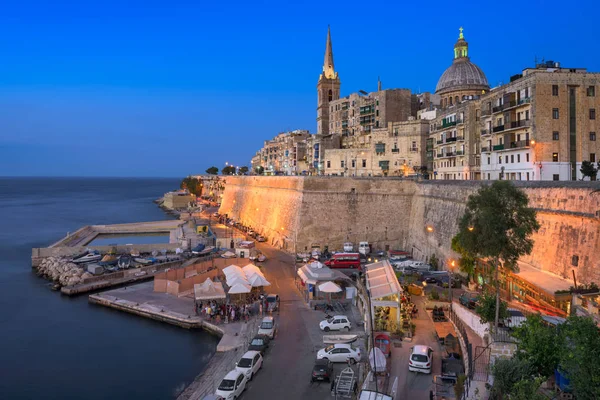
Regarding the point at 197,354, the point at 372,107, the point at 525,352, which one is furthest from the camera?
the point at 372,107

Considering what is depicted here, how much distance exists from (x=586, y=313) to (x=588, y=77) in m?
18.2

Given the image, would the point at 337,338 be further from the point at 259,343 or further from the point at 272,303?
the point at 272,303

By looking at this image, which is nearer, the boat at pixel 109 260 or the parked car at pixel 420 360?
the parked car at pixel 420 360

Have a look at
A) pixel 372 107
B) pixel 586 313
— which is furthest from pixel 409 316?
pixel 372 107

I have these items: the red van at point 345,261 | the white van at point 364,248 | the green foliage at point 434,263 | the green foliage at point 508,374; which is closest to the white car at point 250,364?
the green foliage at point 508,374

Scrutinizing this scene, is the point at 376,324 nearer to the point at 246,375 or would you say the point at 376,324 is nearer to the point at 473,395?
the point at 246,375

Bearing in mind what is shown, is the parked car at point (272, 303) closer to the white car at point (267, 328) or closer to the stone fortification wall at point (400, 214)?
the white car at point (267, 328)

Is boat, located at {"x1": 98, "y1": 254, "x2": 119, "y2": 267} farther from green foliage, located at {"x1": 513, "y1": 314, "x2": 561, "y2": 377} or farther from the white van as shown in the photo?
green foliage, located at {"x1": 513, "y1": 314, "x2": 561, "y2": 377}

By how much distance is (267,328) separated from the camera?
1789cm

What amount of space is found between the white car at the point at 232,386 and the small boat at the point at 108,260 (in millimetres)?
21539

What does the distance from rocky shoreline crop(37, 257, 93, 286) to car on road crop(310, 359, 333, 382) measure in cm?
1992

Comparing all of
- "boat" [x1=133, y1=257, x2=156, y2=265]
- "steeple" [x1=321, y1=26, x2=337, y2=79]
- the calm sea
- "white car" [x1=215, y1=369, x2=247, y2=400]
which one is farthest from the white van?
"steeple" [x1=321, y1=26, x2=337, y2=79]

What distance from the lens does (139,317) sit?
23188 millimetres

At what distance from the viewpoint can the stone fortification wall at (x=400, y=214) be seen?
1722 centimetres
